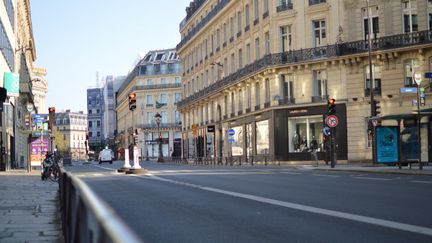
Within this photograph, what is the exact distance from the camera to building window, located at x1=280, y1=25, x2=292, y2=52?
160 ft

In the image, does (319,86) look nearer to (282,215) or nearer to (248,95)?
(248,95)

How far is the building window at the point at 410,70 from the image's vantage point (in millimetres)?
42875

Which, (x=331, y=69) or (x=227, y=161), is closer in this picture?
(x=331, y=69)

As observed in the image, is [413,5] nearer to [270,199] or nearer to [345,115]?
[345,115]

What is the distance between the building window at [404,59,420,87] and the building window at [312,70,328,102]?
5.99 m

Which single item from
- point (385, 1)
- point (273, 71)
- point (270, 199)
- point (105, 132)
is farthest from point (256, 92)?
point (105, 132)

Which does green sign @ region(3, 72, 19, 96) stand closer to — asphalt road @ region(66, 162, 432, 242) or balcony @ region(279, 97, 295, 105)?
balcony @ region(279, 97, 295, 105)

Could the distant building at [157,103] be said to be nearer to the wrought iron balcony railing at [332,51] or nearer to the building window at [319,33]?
the wrought iron balcony railing at [332,51]

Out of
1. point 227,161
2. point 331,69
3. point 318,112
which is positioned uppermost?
point 331,69

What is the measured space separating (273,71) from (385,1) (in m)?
9.77

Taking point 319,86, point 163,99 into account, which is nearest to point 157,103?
point 163,99

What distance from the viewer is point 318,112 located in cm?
4672

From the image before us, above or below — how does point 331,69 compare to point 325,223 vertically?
above

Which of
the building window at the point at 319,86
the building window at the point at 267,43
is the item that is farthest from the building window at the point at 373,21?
the building window at the point at 267,43
